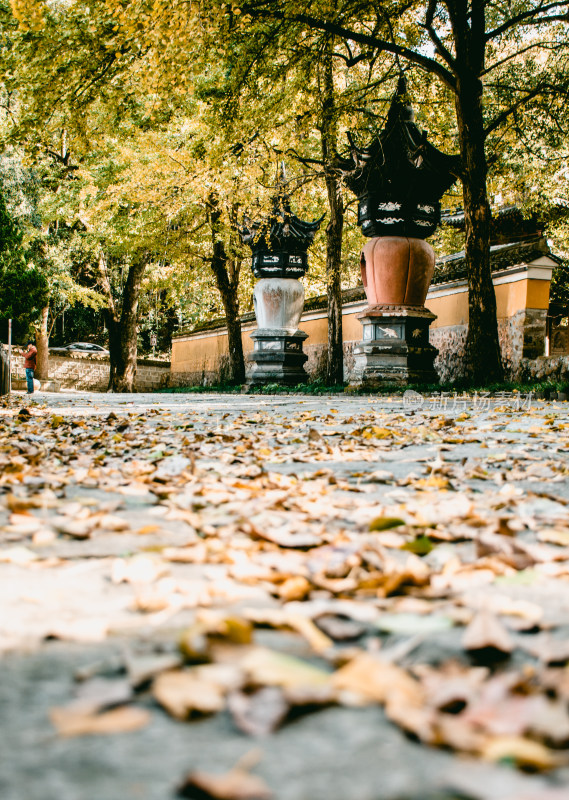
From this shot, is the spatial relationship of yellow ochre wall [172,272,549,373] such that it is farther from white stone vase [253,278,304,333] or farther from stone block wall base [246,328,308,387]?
stone block wall base [246,328,308,387]

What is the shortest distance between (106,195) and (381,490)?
1834 cm

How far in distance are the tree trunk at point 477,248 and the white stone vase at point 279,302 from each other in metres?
6.97

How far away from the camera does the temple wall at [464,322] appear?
14914mm

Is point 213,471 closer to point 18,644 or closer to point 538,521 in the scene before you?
point 538,521

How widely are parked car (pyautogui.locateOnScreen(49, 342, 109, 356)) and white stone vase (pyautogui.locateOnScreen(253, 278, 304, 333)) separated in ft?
69.7

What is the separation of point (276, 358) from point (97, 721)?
58.9ft

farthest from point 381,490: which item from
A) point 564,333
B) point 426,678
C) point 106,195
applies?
point 564,333

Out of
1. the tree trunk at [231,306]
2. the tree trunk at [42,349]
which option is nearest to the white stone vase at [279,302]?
the tree trunk at [231,306]

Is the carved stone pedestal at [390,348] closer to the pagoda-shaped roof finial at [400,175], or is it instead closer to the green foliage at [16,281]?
the pagoda-shaped roof finial at [400,175]

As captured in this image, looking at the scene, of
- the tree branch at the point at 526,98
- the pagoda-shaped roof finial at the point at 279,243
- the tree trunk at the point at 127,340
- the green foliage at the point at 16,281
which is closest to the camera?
the tree branch at the point at 526,98

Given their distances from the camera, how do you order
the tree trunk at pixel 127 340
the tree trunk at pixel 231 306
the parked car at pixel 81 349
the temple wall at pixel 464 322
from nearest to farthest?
the temple wall at pixel 464 322, the tree trunk at pixel 231 306, the tree trunk at pixel 127 340, the parked car at pixel 81 349

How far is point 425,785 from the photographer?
2.84 ft

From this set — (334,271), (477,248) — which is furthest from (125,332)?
→ (477,248)

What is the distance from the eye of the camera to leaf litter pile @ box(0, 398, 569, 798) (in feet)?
3.44
